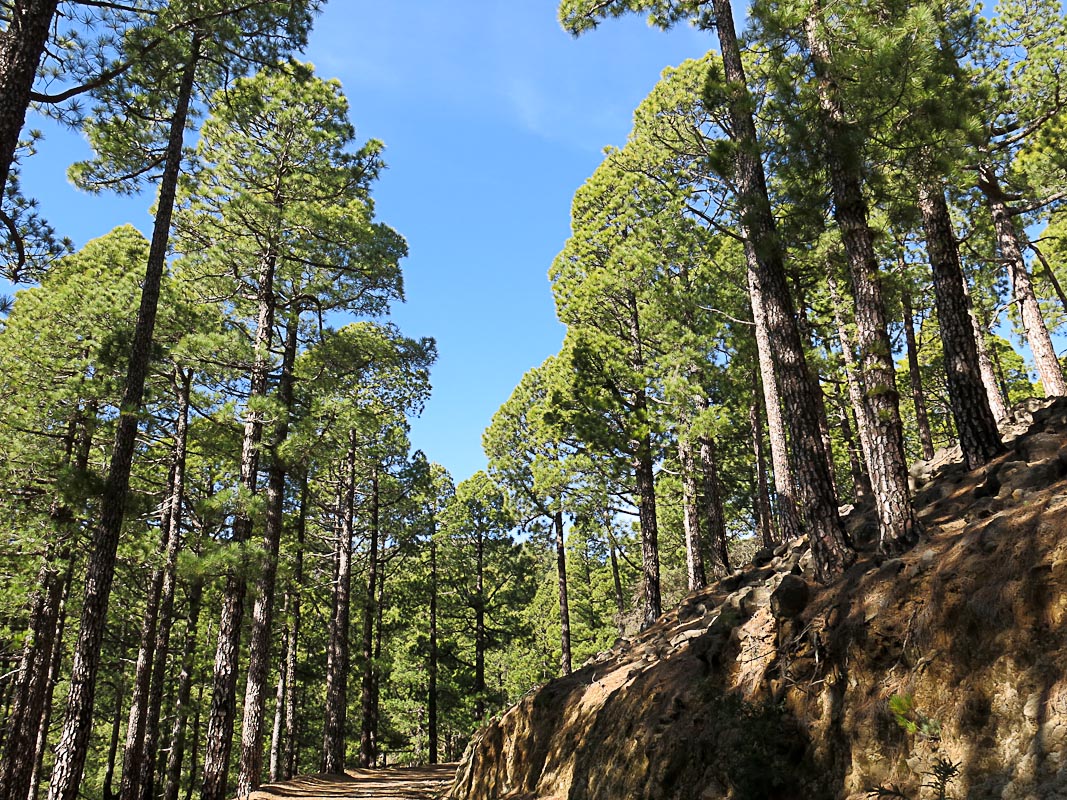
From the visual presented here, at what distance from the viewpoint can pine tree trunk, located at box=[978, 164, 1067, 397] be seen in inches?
496

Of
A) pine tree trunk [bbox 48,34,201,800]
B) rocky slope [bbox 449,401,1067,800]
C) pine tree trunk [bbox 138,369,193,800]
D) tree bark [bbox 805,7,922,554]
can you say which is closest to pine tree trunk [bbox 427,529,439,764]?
pine tree trunk [bbox 138,369,193,800]

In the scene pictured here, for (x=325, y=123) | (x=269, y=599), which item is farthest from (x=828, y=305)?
(x=269, y=599)

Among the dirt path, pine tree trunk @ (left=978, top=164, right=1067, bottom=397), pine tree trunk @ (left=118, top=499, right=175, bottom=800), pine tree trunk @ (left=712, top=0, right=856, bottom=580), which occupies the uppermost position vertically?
pine tree trunk @ (left=978, top=164, right=1067, bottom=397)

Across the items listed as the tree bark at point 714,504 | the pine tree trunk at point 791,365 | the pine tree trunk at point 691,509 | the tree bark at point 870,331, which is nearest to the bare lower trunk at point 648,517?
the pine tree trunk at point 691,509

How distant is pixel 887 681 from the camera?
4.48 metres

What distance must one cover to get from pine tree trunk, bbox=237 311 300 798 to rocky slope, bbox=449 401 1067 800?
6.32 metres

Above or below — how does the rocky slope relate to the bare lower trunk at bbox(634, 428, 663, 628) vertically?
below

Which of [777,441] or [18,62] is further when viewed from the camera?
[777,441]

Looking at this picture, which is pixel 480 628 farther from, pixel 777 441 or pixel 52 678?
pixel 777 441

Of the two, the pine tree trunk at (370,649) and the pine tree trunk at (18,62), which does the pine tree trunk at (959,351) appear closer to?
the pine tree trunk at (18,62)

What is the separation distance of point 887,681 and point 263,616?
11.3 metres

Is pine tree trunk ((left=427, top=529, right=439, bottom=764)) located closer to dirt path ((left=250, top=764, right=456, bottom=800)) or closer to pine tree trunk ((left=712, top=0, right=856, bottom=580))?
dirt path ((left=250, top=764, right=456, bottom=800))

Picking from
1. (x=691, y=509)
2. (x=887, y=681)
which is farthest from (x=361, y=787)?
(x=887, y=681)

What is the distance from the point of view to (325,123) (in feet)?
41.4
